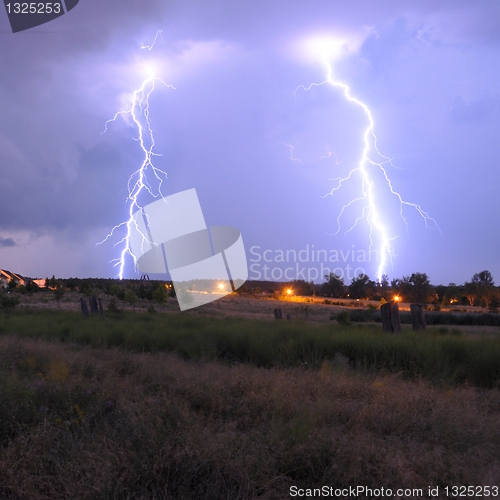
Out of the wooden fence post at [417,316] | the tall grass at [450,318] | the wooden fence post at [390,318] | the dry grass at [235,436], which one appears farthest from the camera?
the tall grass at [450,318]

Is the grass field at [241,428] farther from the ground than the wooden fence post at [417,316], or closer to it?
closer to it

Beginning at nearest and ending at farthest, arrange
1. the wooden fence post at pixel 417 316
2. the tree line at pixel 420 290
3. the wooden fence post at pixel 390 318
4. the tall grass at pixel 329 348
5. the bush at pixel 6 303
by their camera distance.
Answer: the tall grass at pixel 329 348 < the wooden fence post at pixel 390 318 < the wooden fence post at pixel 417 316 < the bush at pixel 6 303 < the tree line at pixel 420 290

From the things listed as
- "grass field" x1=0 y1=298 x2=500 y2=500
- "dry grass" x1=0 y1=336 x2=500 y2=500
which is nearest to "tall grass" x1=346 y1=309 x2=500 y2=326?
"grass field" x1=0 y1=298 x2=500 y2=500

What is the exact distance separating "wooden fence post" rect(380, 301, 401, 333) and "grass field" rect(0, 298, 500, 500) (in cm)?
322

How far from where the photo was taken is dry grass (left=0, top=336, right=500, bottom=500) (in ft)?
13.2

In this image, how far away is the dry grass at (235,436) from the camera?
4016 millimetres

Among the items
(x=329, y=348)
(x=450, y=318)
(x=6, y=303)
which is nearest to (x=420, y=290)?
(x=450, y=318)

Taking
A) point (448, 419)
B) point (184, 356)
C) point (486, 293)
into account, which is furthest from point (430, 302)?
point (448, 419)

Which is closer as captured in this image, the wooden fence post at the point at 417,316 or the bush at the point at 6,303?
the wooden fence post at the point at 417,316

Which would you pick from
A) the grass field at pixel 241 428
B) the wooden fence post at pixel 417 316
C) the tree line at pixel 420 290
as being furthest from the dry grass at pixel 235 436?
the tree line at pixel 420 290

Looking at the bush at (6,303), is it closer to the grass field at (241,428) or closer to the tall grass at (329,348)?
the tall grass at (329,348)

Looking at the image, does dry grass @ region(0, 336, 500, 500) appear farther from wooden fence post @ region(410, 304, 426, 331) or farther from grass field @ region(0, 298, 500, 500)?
wooden fence post @ region(410, 304, 426, 331)

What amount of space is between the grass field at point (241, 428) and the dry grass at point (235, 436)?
0.02m

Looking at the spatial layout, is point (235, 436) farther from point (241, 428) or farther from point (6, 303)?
point (6, 303)
